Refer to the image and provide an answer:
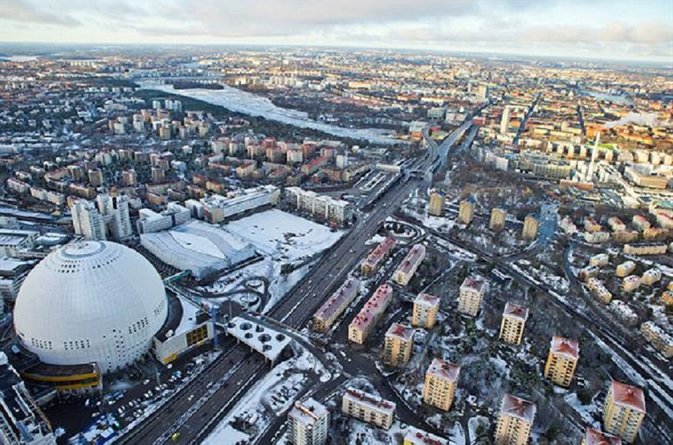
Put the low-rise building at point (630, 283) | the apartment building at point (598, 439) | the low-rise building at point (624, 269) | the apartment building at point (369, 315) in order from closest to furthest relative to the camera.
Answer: the apartment building at point (598, 439) → the apartment building at point (369, 315) → the low-rise building at point (630, 283) → the low-rise building at point (624, 269)

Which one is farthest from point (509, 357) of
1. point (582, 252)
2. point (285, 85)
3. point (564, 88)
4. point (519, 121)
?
point (564, 88)

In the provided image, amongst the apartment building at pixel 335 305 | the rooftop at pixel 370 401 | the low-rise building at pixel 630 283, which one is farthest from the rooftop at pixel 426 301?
the low-rise building at pixel 630 283

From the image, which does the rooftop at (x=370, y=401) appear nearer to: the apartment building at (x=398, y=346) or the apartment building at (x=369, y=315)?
the apartment building at (x=398, y=346)

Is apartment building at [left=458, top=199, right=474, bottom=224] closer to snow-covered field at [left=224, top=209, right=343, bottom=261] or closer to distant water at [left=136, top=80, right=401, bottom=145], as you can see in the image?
snow-covered field at [left=224, top=209, right=343, bottom=261]

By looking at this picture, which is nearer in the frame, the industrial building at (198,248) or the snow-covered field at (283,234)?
the industrial building at (198,248)

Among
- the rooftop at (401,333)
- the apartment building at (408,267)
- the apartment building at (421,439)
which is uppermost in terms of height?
the rooftop at (401,333)

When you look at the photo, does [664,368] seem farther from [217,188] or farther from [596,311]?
[217,188]
